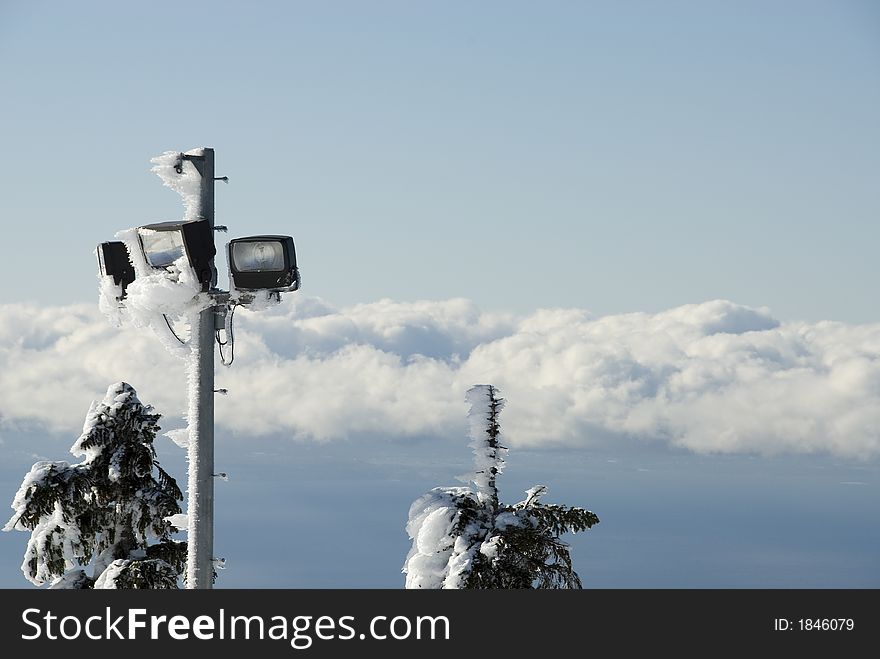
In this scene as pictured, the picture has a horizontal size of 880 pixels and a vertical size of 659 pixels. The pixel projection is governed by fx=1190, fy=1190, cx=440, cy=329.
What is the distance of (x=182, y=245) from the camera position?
42.8 feet

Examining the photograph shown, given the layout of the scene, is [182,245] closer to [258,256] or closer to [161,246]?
[161,246]

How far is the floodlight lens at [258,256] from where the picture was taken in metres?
12.8

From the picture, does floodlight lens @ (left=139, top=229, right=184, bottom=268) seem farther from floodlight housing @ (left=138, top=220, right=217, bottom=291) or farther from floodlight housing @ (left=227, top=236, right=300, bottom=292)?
floodlight housing @ (left=227, top=236, right=300, bottom=292)

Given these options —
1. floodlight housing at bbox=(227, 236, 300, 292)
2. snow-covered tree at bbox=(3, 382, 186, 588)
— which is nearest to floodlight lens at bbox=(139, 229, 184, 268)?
floodlight housing at bbox=(227, 236, 300, 292)

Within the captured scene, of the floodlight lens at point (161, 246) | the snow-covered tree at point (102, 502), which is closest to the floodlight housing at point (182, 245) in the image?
the floodlight lens at point (161, 246)

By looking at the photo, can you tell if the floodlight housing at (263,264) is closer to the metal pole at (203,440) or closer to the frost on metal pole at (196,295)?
the frost on metal pole at (196,295)

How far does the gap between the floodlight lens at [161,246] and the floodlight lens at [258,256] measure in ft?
2.27

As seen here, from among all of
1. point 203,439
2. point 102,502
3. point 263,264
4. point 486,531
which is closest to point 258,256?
point 263,264

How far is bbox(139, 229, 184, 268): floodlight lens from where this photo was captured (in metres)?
13.1

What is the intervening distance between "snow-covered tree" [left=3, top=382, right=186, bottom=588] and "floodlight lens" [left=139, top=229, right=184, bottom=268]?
822 centimetres
